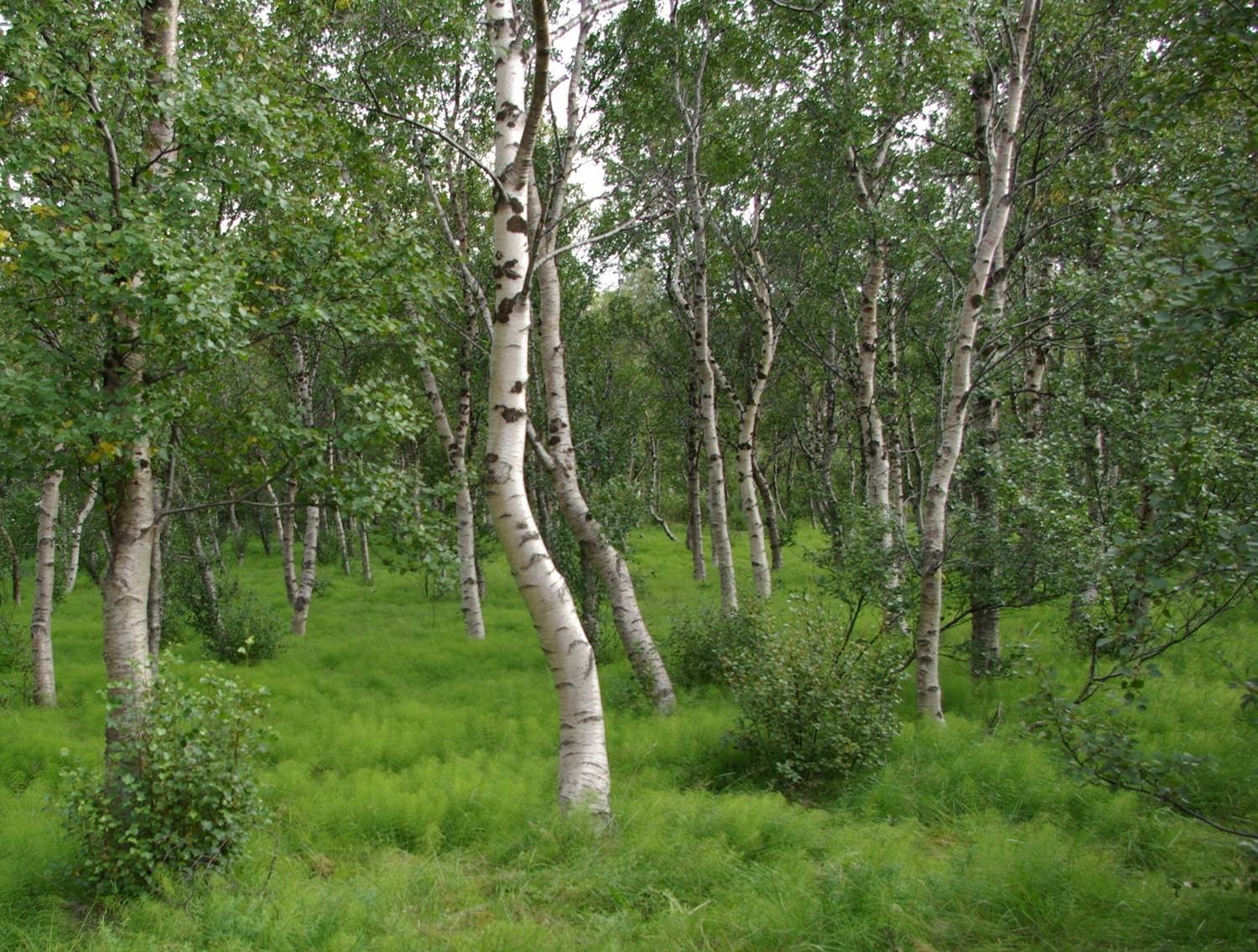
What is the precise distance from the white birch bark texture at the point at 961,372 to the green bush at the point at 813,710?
34.9 inches

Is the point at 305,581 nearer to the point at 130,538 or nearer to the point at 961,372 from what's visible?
the point at 130,538

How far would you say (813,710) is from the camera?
26.4ft

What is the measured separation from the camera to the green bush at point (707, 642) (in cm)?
1192

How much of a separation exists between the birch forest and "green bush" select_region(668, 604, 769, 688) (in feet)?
0.30

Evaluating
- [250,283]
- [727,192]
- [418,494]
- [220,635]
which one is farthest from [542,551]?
[727,192]

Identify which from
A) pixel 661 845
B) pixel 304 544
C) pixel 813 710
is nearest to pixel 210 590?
pixel 304 544

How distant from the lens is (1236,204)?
396cm

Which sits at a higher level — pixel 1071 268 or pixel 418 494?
pixel 1071 268

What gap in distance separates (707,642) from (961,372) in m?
5.91

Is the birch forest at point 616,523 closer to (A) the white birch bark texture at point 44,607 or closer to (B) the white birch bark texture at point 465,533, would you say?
(A) the white birch bark texture at point 44,607

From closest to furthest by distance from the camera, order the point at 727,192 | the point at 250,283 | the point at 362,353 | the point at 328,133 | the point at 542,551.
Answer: the point at 542,551, the point at 250,283, the point at 328,133, the point at 727,192, the point at 362,353

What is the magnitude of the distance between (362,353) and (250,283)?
12.9 metres

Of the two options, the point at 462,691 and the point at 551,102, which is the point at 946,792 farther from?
the point at 551,102

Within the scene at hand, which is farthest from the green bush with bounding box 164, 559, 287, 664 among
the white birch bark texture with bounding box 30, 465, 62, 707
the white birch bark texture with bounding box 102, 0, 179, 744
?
the white birch bark texture with bounding box 102, 0, 179, 744
